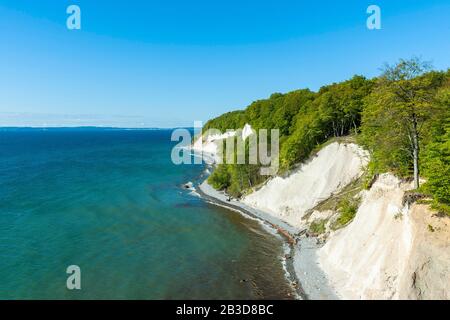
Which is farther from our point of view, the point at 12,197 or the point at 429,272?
the point at 12,197

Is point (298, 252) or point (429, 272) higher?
point (429, 272)

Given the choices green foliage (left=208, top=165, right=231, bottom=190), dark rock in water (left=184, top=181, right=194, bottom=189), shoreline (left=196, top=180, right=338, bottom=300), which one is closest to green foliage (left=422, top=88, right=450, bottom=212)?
shoreline (left=196, top=180, right=338, bottom=300)

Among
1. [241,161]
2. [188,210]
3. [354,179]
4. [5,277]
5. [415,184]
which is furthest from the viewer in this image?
[241,161]

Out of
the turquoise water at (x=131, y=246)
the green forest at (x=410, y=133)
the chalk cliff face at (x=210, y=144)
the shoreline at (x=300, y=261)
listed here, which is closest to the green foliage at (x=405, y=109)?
the green forest at (x=410, y=133)

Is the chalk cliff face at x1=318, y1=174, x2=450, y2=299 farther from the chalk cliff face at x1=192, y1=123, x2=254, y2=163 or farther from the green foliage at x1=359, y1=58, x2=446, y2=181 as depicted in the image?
the chalk cliff face at x1=192, y1=123, x2=254, y2=163

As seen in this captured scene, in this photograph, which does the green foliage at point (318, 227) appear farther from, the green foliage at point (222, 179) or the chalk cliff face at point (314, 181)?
the green foliage at point (222, 179)

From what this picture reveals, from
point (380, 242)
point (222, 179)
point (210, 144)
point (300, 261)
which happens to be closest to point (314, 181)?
point (300, 261)

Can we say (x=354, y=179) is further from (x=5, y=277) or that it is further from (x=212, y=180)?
(x=5, y=277)

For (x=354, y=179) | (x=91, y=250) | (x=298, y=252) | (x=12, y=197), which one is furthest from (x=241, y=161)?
(x=12, y=197)
